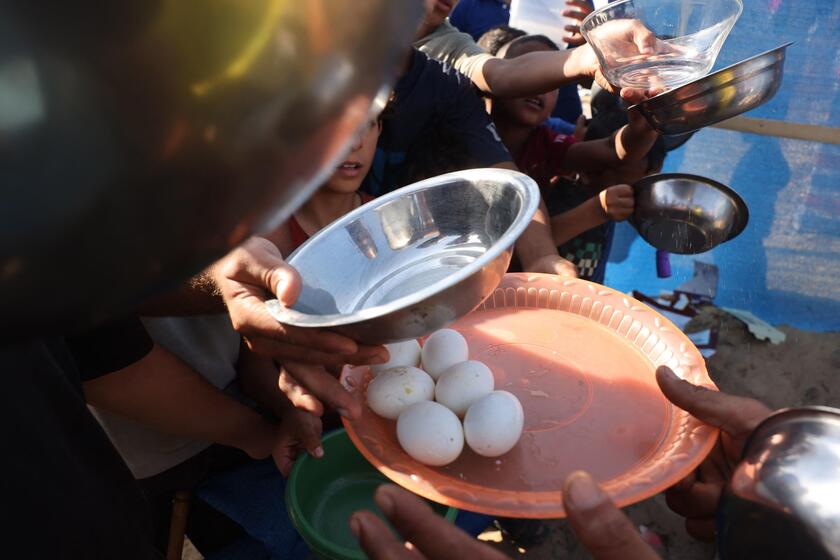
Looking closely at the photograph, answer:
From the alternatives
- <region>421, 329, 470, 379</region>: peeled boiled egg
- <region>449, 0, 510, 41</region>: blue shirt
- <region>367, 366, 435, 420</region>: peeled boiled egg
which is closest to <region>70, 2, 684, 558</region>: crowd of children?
<region>367, 366, 435, 420</region>: peeled boiled egg

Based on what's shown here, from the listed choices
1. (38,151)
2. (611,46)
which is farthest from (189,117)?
(611,46)

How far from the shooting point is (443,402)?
1.10 meters

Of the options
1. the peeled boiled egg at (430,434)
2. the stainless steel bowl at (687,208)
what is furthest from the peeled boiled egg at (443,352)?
the stainless steel bowl at (687,208)

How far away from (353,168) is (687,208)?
4.06 feet

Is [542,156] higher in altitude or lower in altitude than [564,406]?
lower

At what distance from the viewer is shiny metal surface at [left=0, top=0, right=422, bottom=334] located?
0.23 meters

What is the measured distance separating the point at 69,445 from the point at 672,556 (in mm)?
2011

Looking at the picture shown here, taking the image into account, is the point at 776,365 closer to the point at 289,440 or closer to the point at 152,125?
the point at 289,440

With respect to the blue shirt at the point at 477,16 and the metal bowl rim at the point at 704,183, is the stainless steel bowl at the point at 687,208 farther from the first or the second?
the blue shirt at the point at 477,16

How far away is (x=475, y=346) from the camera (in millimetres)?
1222

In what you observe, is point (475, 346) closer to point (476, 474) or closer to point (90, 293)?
point (476, 474)

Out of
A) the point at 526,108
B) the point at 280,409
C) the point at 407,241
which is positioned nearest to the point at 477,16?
the point at 526,108

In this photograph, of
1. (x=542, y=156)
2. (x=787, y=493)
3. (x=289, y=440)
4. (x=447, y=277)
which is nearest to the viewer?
(x=787, y=493)

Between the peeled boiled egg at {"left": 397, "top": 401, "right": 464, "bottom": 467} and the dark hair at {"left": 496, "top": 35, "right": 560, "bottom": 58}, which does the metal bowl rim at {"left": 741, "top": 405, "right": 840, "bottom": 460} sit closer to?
the peeled boiled egg at {"left": 397, "top": 401, "right": 464, "bottom": 467}
